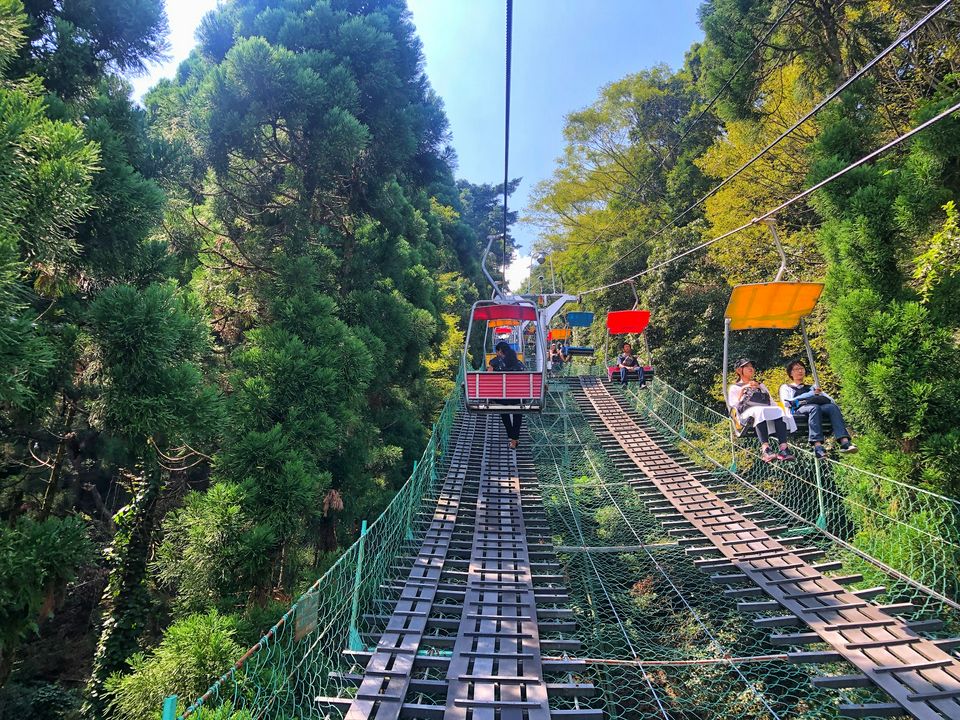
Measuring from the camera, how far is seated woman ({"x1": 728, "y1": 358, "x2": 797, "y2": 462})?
5.07 meters

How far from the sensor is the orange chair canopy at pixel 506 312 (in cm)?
796

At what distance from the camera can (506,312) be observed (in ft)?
26.7

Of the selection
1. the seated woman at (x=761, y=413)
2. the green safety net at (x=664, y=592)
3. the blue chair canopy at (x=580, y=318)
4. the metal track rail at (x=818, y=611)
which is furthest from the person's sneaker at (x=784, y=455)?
the blue chair canopy at (x=580, y=318)

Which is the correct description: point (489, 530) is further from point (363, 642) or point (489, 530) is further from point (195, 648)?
point (195, 648)

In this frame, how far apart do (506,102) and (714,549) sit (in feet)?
15.3

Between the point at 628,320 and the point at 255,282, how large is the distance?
764 cm

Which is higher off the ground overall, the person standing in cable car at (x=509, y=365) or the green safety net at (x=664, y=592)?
the person standing in cable car at (x=509, y=365)

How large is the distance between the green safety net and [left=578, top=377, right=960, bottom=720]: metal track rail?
0.97 feet

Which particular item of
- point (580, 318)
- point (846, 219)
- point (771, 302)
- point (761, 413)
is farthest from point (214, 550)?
point (580, 318)

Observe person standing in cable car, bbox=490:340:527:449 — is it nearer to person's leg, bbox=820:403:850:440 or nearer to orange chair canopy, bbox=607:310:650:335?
orange chair canopy, bbox=607:310:650:335

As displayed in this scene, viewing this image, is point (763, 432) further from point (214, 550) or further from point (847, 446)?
point (214, 550)

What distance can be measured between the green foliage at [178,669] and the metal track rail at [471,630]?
109 cm

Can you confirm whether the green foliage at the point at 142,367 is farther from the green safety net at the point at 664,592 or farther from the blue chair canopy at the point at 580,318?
the blue chair canopy at the point at 580,318

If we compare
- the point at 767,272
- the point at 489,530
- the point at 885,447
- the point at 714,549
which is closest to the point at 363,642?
the point at 489,530
